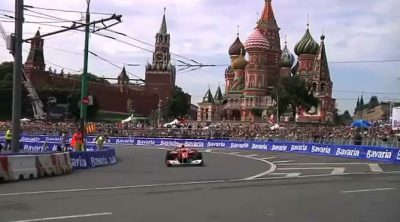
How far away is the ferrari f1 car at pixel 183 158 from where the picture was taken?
98.7 feet

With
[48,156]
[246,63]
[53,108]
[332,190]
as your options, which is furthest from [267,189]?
[246,63]

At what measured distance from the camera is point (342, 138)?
45688 mm

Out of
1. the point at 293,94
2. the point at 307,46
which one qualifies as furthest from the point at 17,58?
the point at 307,46

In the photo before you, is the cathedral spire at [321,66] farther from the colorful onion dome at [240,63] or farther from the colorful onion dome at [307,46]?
the colorful onion dome at [240,63]

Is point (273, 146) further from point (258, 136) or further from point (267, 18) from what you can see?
point (267, 18)

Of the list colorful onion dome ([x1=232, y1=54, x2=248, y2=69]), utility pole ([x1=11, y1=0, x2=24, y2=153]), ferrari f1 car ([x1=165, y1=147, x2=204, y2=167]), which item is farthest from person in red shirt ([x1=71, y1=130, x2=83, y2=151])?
colorful onion dome ([x1=232, y1=54, x2=248, y2=69])

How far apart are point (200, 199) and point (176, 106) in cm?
13779

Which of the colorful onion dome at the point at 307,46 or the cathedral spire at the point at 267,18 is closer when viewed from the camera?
the colorful onion dome at the point at 307,46

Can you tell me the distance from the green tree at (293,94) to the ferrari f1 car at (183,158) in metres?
84.3

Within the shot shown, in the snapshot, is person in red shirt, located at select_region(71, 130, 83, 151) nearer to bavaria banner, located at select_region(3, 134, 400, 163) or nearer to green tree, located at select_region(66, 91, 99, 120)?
bavaria banner, located at select_region(3, 134, 400, 163)

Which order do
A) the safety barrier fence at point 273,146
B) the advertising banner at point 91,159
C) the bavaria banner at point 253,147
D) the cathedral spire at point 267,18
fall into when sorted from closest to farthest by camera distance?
the advertising banner at point 91,159
the bavaria banner at point 253,147
the safety barrier fence at point 273,146
the cathedral spire at point 267,18

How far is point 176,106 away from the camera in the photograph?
499 feet

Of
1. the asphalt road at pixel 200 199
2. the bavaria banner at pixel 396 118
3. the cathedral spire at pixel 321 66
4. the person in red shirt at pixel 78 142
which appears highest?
the cathedral spire at pixel 321 66

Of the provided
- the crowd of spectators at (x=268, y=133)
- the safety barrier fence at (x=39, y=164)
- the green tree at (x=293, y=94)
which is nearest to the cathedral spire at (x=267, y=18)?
the green tree at (x=293, y=94)
